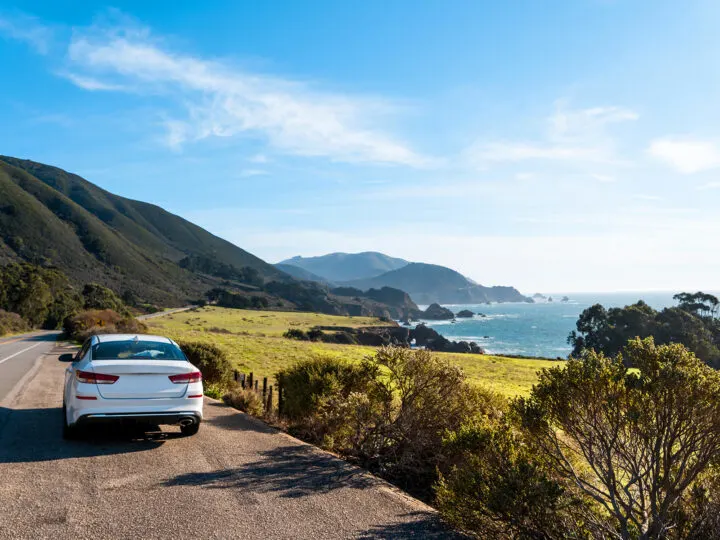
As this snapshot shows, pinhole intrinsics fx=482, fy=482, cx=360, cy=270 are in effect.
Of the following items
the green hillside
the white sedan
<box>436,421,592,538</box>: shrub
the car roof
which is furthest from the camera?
the green hillside

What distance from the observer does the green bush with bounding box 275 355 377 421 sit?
8.84 metres

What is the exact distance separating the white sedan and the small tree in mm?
5042

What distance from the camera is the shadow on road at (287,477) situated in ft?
18.7

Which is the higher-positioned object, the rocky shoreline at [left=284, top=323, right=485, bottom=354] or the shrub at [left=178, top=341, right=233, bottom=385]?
the shrub at [left=178, top=341, right=233, bottom=385]

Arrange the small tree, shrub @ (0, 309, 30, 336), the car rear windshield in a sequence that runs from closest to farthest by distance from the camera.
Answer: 1. the small tree
2. the car rear windshield
3. shrub @ (0, 309, 30, 336)

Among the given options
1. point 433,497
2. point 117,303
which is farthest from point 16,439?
point 117,303

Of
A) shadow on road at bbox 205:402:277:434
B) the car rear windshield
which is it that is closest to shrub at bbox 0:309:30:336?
shadow on road at bbox 205:402:277:434

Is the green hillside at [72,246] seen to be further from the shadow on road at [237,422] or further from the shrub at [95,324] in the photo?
the shadow on road at [237,422]

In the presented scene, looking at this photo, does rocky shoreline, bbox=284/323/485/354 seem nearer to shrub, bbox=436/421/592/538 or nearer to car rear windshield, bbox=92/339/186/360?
car rear windshield, bbox=92/339/186/360

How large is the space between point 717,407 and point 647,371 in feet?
1.66

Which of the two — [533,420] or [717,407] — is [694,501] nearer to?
[717,407]

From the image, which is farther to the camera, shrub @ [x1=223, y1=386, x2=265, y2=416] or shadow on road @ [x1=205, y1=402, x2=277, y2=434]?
shrub @ [x1=223, y1=386, x2=265, y2=416]

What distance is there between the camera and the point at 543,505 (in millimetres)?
3957

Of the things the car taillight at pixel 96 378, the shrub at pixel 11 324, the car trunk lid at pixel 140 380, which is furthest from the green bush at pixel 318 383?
the shrub at pixel 11 324
